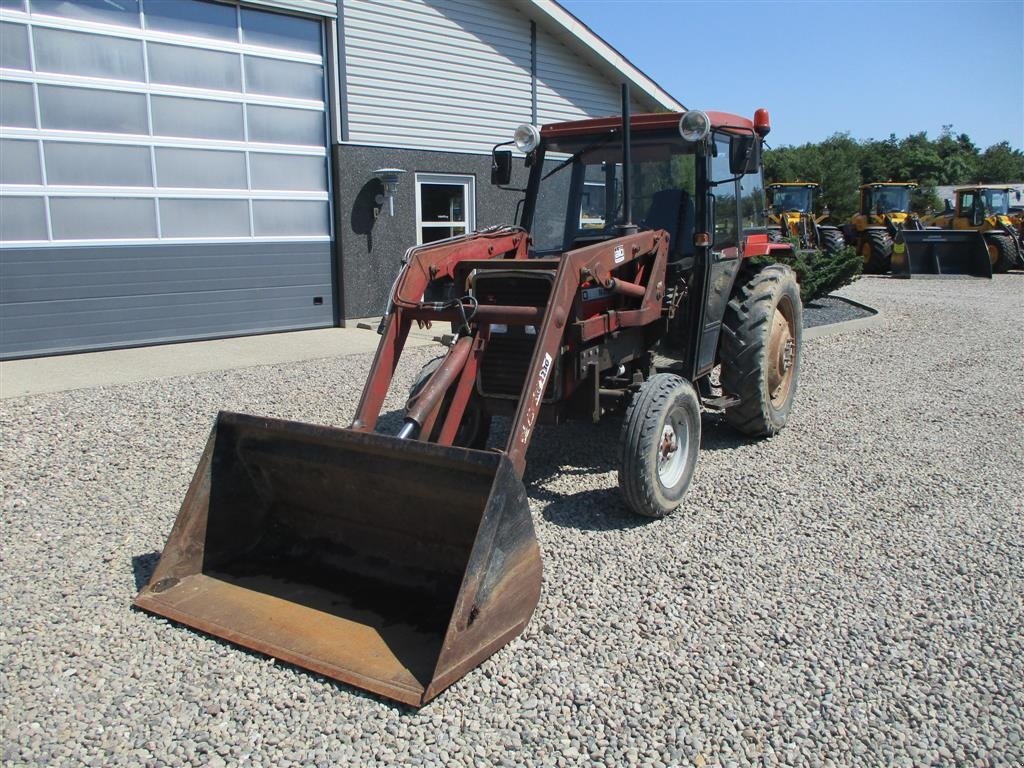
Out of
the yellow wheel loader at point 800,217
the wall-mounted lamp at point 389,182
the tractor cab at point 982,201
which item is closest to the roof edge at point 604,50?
the wall-mounted lamp at point 389,182

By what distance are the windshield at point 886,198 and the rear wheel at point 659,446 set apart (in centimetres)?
2041

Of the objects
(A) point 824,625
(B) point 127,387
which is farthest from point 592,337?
(B) point 127,387

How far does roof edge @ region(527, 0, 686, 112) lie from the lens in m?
12.9

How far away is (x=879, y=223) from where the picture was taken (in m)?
22.2

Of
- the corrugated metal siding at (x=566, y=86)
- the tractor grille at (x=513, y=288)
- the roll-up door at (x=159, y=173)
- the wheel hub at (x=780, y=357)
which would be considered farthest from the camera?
the corrugated metal siding at (x=566, y=86)

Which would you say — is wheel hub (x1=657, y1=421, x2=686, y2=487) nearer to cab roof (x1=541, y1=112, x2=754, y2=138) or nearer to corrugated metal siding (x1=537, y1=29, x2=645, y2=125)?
cab roof (x1=541, y1=112, x2=754, y2=138)

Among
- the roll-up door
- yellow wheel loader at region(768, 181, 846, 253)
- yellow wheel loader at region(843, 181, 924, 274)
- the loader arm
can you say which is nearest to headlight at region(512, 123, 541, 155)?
the loader arm

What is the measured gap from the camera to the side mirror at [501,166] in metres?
6.00

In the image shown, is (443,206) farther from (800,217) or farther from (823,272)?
(800,217)

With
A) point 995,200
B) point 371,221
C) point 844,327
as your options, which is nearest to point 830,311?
point 844,327

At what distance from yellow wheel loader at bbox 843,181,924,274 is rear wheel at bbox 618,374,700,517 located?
700 inches

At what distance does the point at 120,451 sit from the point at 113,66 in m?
5.62

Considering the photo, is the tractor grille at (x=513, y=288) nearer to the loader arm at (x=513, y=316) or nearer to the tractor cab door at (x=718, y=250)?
the loader arm at (x=513, y=316)

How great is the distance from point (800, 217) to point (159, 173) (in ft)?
54.8
